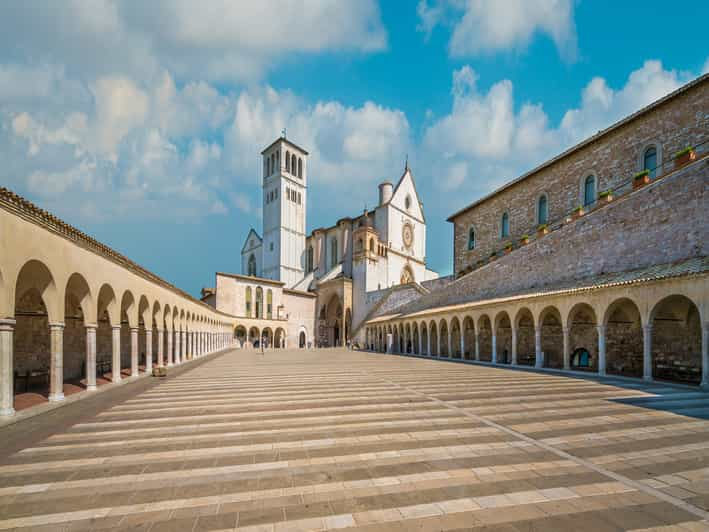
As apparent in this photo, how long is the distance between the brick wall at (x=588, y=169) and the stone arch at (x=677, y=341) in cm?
953

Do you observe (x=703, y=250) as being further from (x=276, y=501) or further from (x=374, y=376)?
(x=276, y=501)

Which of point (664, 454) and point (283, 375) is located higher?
point (664, 454)

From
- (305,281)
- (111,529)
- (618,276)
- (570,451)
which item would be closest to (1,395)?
(111,529)

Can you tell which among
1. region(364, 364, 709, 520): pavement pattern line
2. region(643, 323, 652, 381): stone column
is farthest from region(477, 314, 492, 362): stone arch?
region(364, 364, 709, 520): pavement pattern line

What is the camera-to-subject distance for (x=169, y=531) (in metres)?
3.46

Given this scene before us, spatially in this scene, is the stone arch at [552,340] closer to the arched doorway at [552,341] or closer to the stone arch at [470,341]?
the arched doorway at [552,341]

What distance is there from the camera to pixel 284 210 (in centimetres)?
6316

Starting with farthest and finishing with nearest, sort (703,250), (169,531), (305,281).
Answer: (305,281) → (703,250) → (169,531)

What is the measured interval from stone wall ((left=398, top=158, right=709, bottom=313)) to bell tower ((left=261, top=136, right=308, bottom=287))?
43.6m

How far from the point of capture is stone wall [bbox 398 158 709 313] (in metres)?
14.2

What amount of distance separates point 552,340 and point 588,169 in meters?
11.9

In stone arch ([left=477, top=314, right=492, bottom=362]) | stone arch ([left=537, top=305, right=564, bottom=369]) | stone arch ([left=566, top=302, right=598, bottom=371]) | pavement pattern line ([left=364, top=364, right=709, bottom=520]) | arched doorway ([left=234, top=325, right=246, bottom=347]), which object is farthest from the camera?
arched doorway ([left=234, top=325, right=246, bottom=347])

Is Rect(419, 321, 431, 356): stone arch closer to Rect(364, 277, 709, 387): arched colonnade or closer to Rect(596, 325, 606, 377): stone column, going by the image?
Rect(364, 277, 709, 387): arched colonnade

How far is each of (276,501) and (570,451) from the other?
4.41 metres
